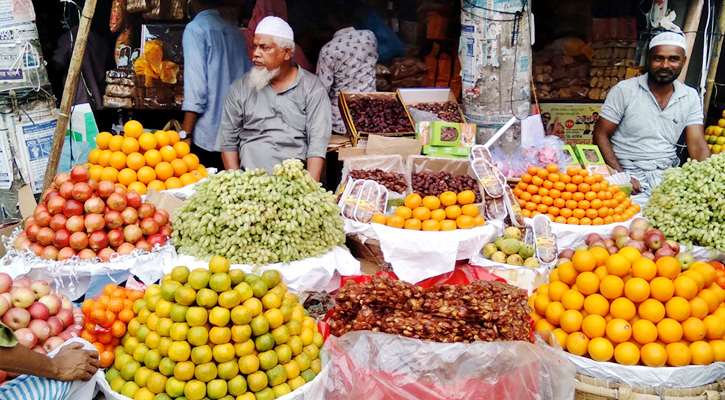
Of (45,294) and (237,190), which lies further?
(237,190)

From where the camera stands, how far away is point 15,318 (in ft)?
6.95

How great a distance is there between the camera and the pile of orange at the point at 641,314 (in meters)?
2.54

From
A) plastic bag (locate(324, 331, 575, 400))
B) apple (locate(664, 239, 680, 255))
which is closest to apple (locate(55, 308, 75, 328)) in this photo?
plastic bag (locate(324, 331, 575, 400))

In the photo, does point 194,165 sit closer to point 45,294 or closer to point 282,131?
point 282,131

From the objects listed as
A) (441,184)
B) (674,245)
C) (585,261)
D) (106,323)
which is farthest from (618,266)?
(106,323)

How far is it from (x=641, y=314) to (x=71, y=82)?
3424 millimetres

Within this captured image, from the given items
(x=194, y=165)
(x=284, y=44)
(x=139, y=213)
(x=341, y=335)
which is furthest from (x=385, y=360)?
(x=284, y=44)

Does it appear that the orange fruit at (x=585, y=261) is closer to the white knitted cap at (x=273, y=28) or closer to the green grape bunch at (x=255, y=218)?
the green grape bunch at (x=255, y=218)

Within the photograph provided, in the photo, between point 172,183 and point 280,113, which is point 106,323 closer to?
point 172,183

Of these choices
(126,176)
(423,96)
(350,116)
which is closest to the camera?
(126,176)

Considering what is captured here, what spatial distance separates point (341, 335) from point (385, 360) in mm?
280

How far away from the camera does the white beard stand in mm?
3975

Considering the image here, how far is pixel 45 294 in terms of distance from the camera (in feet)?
7.64

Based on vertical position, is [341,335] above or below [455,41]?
below
